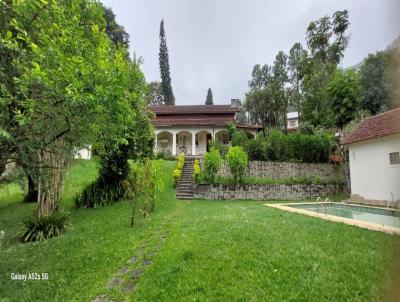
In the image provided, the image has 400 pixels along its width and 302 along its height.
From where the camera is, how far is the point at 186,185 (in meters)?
15.4

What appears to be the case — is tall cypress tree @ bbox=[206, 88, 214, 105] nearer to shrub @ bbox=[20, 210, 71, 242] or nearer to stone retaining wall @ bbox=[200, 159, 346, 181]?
stone retaining wall @ bbox=[200, 159, 346, 181]

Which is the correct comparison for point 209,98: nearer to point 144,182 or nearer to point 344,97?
point 344,97

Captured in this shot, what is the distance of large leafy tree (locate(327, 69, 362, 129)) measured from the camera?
19.5m

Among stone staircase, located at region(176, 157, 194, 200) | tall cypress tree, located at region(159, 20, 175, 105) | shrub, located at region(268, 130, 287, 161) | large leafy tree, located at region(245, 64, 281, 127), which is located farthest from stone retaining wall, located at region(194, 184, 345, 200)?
tall cypress tree, located at region(159, 20, 175, 105)

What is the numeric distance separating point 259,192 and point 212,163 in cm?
326

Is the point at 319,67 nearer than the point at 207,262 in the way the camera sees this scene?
No

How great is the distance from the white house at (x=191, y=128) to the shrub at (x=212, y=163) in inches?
435

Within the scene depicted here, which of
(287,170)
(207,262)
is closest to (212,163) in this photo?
(287,170)

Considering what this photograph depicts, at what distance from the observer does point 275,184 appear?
1510 cm

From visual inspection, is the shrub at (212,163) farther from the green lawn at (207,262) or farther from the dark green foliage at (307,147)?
the green lawn at (207,262)

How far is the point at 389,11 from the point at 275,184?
15.0 metres

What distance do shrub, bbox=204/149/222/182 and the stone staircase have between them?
1273 mm

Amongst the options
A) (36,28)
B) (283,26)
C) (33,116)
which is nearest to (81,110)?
(33,116)

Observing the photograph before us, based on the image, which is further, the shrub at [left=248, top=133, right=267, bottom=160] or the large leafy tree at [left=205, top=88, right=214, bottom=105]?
the large leafy tree at [left=205, top=88, right=214, bottom=105]
